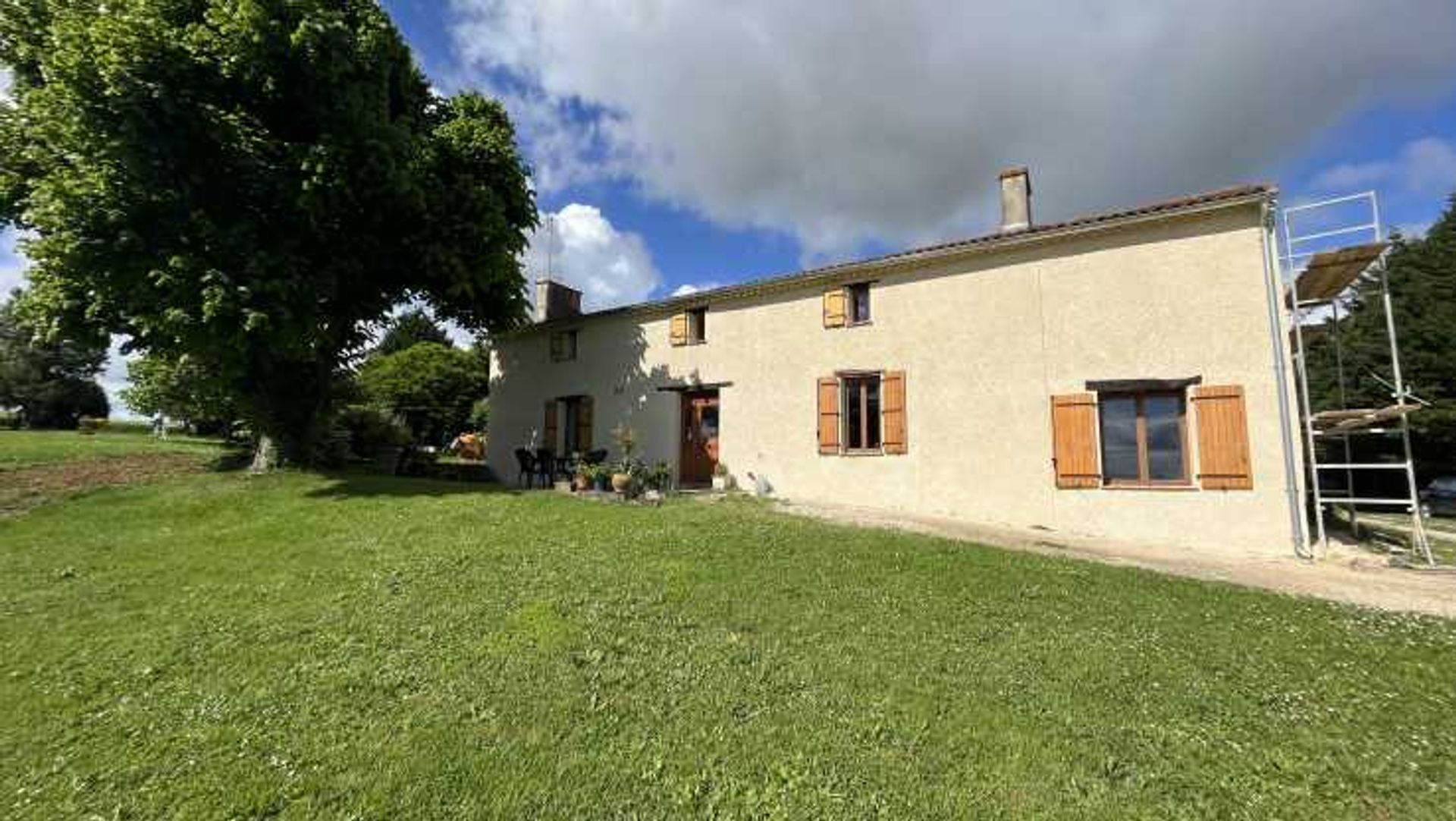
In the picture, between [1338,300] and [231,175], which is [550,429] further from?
[1338,300]

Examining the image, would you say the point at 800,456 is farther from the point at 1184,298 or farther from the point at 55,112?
the point at 55,112

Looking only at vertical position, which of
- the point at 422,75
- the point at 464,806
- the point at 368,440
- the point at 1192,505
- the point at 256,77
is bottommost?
the point at 464,806

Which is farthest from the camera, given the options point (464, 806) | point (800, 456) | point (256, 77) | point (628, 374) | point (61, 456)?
point (628, 374)

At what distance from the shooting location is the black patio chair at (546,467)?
51.2 ft

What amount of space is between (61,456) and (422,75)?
12278mm

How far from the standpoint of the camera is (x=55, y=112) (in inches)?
391

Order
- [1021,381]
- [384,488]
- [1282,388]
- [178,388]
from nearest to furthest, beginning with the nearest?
[1282,388]
[1021,381]
[384,488]
[178,388]

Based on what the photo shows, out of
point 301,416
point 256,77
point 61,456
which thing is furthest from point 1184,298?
point 61,456

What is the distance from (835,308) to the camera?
1358 centimetres

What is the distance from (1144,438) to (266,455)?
1748 centimetres

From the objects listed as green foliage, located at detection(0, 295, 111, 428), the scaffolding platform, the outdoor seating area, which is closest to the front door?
the outdoor seating area

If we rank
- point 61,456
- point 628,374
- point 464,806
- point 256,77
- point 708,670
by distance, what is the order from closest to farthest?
point 464,806 → point 708,670 → point 256,77 → point 61,456 → point 628,374

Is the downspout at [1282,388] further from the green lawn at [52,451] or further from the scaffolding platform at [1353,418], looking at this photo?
the green lawn at [52,451]

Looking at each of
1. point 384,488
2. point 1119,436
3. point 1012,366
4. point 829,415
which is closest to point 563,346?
point 384,488
